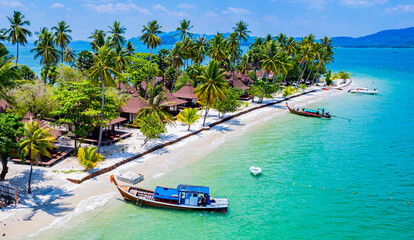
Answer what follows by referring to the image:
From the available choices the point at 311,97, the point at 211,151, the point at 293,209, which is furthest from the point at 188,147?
the point at 311,97

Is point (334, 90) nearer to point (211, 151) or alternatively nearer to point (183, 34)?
point (183, 34)

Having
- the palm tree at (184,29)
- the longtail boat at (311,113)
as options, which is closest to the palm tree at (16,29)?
the palm tree at (184,29)

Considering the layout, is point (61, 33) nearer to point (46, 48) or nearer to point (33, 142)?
point (46, 48)

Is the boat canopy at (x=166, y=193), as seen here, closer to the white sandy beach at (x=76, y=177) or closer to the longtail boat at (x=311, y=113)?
the white sandy beach at (x=76, y=177)

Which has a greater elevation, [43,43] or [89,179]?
[43,43]

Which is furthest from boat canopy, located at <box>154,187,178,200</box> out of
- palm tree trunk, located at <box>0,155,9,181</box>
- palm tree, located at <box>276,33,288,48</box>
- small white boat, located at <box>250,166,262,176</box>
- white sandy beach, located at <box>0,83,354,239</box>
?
palm tree, located at <box>276,33,288,48</box>

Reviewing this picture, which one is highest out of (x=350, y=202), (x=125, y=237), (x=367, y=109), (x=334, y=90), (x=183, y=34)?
(x=183, y=34)
